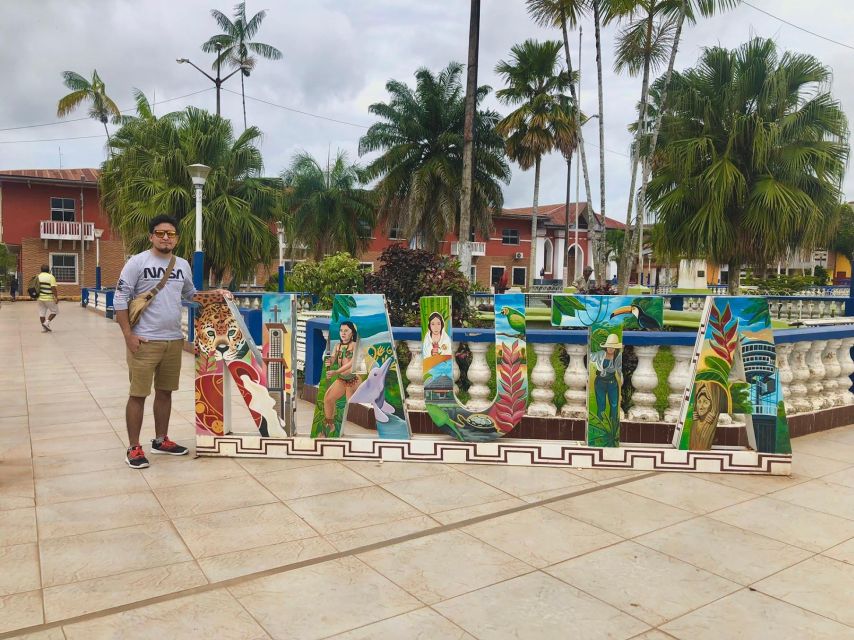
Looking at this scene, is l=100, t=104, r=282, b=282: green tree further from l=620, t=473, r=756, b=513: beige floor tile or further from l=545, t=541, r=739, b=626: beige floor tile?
l=545, t=541, r=739, b=626: beige floor tile

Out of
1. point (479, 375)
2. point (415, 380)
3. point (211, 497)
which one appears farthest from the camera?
point (415, 380)

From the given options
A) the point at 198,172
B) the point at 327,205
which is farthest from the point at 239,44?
the point at 198,172

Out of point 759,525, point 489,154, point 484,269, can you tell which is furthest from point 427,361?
point 484,269

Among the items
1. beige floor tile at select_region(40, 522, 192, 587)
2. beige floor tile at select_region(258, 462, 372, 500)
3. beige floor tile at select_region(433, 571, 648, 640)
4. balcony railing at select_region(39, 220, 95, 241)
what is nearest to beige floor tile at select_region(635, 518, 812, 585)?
beige floor tile at select_region(433, 571, 648, 640)

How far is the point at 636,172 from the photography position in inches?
802

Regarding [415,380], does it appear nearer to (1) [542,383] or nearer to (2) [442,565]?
(1) [542,383]

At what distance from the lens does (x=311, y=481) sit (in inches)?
180

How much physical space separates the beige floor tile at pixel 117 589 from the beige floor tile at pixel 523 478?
2060 mm

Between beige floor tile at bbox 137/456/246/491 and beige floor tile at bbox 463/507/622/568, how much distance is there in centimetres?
187

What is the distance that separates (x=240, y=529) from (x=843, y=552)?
315 cm

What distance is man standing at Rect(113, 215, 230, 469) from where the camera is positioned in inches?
186

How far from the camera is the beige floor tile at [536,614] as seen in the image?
2664mm

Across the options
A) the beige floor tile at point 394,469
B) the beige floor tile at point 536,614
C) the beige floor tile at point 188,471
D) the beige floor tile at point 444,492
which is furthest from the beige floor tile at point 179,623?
the beige floor tile at point 394,469

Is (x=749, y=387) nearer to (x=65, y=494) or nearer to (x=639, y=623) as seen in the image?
(x=639, y=623)
